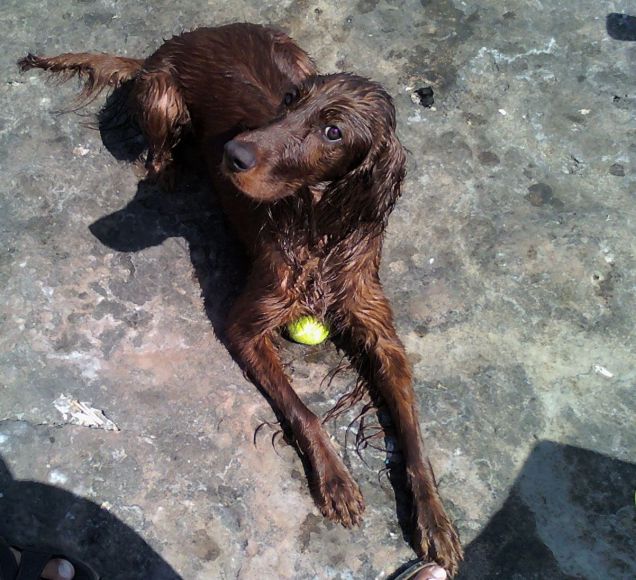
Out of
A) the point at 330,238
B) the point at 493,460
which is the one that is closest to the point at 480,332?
the point at 493,460

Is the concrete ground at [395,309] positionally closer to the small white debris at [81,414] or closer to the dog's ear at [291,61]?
the small white debris at [81,414]

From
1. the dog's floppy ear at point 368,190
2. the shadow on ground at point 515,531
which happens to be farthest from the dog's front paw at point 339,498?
the dog's floppy ear at point 368,190

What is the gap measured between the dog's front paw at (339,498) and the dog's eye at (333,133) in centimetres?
149

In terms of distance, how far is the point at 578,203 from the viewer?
417 centimetres

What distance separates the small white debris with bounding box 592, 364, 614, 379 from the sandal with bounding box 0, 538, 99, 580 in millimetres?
2567

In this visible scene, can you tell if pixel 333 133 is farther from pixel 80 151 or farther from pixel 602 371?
pixel 80 151

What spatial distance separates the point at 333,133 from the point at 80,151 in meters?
2.09

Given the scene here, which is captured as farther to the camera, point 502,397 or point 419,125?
point 419,125

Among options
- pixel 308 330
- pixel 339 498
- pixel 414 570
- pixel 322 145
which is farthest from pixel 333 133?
pixel 414 570

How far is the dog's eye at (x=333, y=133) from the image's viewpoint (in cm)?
278

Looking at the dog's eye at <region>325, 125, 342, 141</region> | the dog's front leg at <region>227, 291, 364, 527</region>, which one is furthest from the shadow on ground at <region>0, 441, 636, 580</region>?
the dog's eye at <region>325, 125, 342, 141</region>

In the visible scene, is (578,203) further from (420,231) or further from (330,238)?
(330,238)

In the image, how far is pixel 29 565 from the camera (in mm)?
2930

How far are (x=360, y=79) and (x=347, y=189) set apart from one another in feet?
1.47
